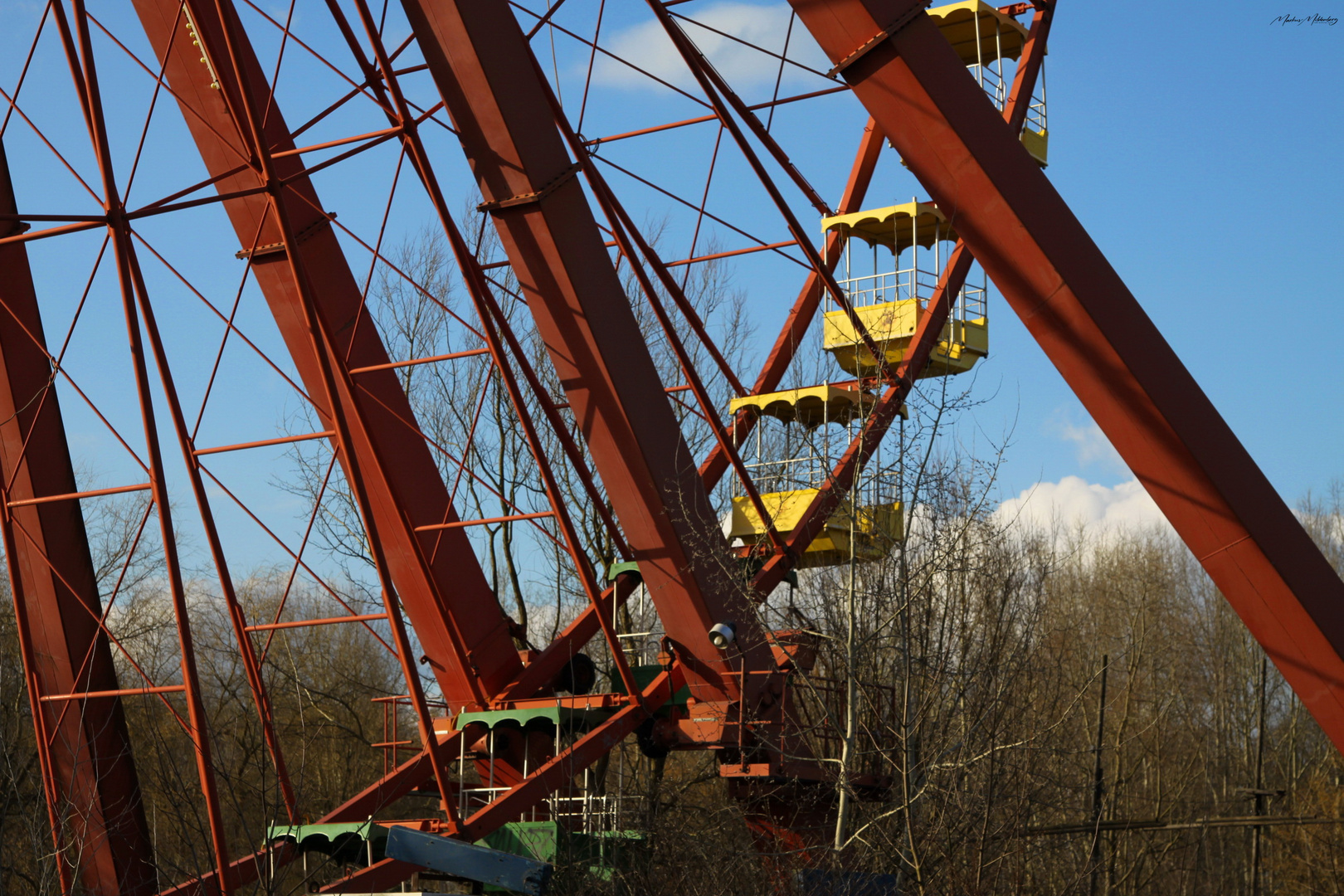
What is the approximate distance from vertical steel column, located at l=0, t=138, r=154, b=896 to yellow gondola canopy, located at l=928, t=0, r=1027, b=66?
11.8 meters

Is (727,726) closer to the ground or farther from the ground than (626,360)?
closer to the ground

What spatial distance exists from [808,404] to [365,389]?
5.09 metres

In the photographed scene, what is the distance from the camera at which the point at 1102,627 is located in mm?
36844

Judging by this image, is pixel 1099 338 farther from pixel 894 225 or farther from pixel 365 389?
pixel 894 225

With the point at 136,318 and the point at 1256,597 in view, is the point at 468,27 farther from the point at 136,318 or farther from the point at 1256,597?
the point at 1256,597

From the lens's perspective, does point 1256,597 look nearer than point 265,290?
Yes

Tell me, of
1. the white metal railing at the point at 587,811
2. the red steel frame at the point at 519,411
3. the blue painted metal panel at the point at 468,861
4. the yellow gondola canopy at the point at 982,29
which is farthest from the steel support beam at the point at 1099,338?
the yellow gondola canopy at the point at 982,29

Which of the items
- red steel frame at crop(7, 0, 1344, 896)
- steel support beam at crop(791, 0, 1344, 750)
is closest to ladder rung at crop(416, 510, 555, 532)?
red steel frame at crop(7, 0, 1344, 896)

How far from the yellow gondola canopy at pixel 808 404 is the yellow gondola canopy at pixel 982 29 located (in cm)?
551

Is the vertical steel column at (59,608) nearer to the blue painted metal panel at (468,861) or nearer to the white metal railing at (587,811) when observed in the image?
the white metal railing at (587,811)

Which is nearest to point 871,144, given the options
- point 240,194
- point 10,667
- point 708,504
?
point 708,504

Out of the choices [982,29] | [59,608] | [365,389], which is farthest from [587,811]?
[982,29]

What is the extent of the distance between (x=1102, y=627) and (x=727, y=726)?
90.5 ft

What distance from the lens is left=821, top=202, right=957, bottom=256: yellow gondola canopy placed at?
16.1 meters
